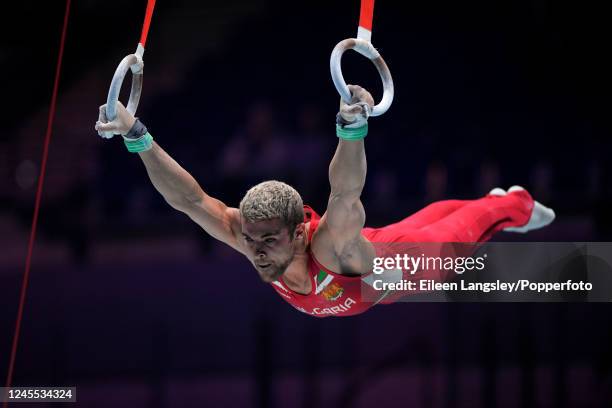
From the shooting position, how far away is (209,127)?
538cm

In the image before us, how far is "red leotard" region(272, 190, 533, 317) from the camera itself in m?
2.71

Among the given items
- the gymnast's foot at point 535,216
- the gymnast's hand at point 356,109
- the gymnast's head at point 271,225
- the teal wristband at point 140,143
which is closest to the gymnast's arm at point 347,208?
the gymnast's hand at point 356,109

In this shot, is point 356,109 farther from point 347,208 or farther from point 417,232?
point 417,232

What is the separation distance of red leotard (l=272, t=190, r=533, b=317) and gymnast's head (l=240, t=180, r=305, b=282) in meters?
0.14

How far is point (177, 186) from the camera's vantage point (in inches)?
107

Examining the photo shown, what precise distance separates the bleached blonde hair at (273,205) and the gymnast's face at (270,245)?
0.02m

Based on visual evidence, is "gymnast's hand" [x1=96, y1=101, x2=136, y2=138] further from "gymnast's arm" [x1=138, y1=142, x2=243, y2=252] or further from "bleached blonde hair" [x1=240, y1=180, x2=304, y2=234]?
"bleached blonde hair" [x1=240, y1=180, x2=304, y2=234]

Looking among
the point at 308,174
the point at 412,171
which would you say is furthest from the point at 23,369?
the point at 412,171

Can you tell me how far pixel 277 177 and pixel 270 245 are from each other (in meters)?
2.18

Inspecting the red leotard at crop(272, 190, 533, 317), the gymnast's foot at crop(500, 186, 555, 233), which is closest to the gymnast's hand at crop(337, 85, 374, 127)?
the red leotard at crop(272, 190, 533, 317)

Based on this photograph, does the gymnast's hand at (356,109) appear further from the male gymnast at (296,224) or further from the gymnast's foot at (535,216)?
the gymnast's foot at (535,216)

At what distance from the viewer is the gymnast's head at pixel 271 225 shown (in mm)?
2535

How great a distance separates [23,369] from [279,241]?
221 cm

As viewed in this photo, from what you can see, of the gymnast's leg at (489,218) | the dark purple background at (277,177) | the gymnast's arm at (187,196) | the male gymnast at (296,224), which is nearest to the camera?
the male gymnast at (296,224)
